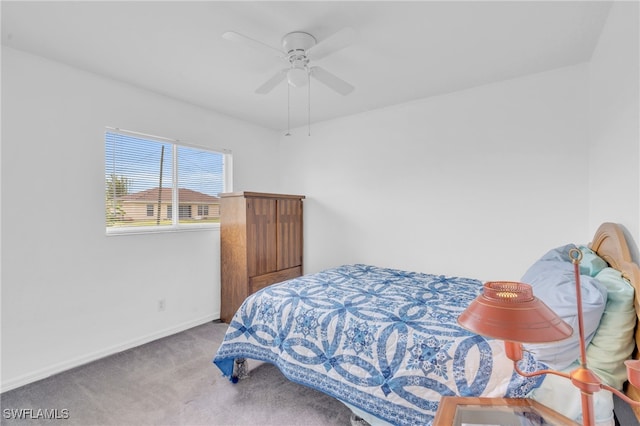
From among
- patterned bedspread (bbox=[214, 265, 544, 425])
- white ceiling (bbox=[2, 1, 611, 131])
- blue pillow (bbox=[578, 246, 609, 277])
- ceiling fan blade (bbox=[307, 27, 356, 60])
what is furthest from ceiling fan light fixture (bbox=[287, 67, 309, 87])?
blue pillow (bbox=[578, 246, 609, 277])

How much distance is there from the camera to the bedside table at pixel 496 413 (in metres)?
1.08

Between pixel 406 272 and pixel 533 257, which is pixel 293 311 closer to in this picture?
pixel 406 272

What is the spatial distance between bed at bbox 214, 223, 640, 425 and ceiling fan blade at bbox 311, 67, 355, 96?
1.61m

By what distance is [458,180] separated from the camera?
317cm

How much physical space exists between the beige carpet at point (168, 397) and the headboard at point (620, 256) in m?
1.50

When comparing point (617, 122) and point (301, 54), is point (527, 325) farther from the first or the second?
point (301, 54)

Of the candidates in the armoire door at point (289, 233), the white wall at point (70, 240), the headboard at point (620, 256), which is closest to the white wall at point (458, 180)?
the armoire door at point (289, 233)

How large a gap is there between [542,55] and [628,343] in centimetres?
220

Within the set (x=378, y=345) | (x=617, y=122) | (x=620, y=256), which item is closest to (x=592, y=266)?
(x=620, y=256)

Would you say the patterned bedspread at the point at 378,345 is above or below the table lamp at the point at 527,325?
below

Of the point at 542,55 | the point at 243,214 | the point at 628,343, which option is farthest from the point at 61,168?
the point at 542,55

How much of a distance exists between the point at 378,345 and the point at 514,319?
1.18 metres

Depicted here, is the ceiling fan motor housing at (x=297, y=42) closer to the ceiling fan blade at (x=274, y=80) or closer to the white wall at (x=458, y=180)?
the ceiling fan blade at (x=274, y=80)

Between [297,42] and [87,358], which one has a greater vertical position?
[297,42]
